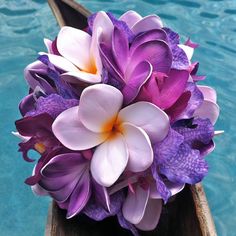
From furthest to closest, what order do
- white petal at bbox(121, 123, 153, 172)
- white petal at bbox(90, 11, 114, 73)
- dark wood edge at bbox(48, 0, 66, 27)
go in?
dark wood edge at bbox(48, 0, 66, 27), white petal at bbox(90, 11, 114, 73), white petal at bbox(121, 123, 153, 172)

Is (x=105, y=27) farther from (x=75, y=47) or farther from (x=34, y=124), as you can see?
(x=34, y=124)

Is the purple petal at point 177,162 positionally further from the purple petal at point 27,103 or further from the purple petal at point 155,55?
the purple petal at point 27,103

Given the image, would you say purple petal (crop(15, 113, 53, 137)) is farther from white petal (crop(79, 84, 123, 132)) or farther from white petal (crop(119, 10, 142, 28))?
white petal (crop(119, 10, 142, 28))

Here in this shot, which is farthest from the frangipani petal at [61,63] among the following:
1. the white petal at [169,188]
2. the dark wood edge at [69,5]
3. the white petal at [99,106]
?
the dark wood edge at [69,5]

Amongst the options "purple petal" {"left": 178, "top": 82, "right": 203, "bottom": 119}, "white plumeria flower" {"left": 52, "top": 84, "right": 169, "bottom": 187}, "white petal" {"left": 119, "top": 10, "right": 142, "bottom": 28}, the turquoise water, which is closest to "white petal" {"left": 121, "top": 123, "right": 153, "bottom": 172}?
"white plumeria flower" {"left": 52, "top": 84, "right": 169, "bottom": 187}

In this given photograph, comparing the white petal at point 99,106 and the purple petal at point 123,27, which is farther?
the purple petal at point 123,27
